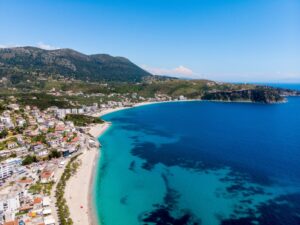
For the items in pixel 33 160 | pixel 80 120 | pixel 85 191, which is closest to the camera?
pixel 85 191

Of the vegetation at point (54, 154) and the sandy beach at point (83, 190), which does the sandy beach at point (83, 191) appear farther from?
the vegetation at point (54, 154)

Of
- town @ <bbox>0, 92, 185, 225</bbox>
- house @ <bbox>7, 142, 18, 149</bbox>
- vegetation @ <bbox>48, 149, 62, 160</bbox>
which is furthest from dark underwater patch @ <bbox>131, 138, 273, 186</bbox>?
house @ <bbox>7, 142, 18, 149</bbox>

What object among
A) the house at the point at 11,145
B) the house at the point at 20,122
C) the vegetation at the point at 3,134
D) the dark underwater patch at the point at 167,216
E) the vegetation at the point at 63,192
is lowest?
the dark underwater patch at the point at 167,216

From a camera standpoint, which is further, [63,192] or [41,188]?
[41,188]

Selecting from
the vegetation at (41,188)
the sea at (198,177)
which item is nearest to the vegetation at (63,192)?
the vegetation at (41,188)

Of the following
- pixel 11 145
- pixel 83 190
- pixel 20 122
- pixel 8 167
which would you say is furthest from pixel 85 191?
pixel 20 122

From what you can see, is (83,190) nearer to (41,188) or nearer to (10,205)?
(41,188)
